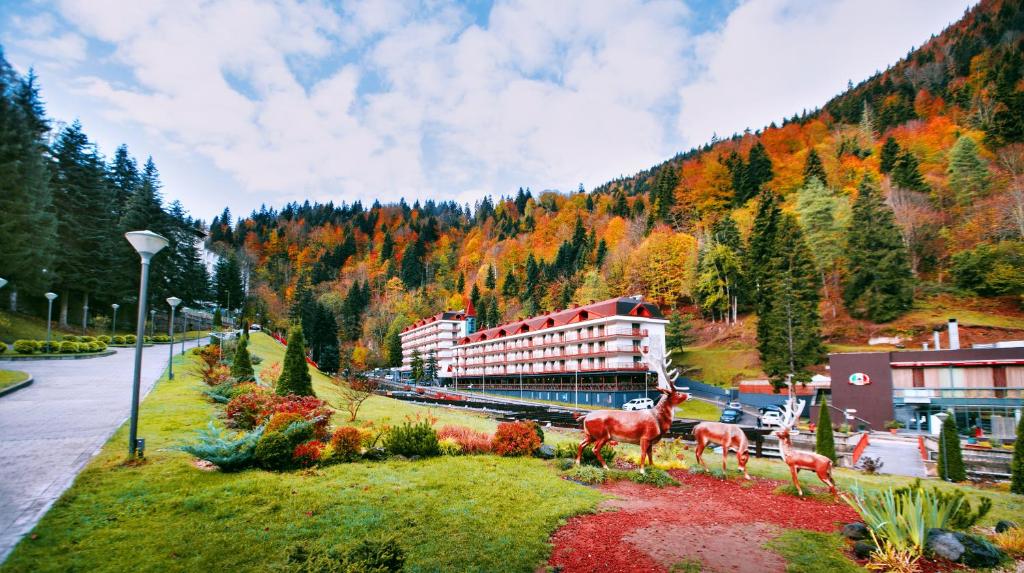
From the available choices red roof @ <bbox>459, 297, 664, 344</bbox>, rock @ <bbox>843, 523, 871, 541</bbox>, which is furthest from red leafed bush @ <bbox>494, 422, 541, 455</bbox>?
red roof @ <bbox>459, 297, 664, 344</bbox>

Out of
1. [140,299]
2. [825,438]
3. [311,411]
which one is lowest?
[825,438]

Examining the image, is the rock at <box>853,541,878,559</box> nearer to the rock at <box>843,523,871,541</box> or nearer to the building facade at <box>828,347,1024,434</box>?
the rock at <box>843,523,871,541</box>

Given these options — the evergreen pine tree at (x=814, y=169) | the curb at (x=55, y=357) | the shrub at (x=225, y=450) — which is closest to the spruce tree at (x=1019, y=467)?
the shrub at (x=225, y=450)

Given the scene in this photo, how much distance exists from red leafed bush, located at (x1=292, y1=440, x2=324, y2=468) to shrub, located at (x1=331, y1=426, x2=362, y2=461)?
56cm

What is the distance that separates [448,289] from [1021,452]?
4453 inches

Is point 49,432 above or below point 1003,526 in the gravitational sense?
above

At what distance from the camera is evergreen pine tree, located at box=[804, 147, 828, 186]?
241 ft

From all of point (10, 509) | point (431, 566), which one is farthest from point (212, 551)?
point (10, 509)

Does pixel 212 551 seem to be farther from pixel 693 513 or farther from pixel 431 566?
pixel 693 513

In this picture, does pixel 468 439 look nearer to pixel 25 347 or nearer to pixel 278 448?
pixel 278 448

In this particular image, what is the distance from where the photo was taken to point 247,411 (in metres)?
15.4

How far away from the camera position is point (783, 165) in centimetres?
8331

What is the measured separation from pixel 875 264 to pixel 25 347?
258 feet

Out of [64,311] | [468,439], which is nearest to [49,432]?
[468,439]
